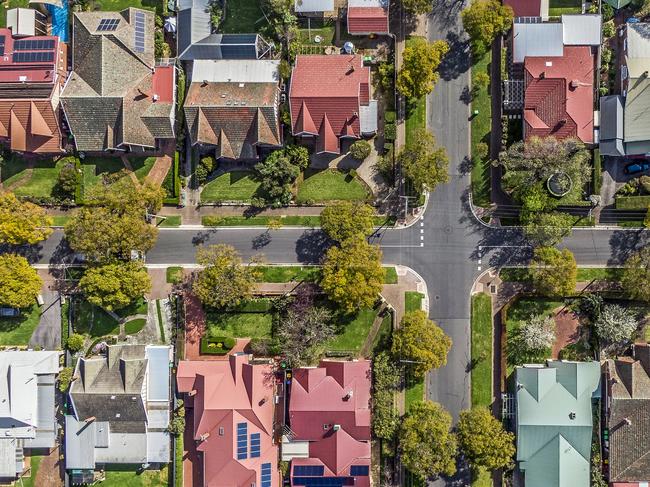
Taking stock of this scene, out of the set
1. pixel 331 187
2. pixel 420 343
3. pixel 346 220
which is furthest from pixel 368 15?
pixel 420 343

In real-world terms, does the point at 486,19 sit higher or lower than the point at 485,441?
higher

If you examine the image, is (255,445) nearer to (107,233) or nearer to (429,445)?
(429,445)

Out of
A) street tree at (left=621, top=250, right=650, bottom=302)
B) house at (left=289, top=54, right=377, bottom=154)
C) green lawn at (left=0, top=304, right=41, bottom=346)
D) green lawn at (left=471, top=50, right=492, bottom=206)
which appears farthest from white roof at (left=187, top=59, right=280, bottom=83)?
street tree at (left=621, top=250, right=650, bottom=302)

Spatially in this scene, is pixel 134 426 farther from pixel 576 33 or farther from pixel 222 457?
pixel 576 33

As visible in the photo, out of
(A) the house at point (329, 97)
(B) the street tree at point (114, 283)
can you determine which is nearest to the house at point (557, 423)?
(A) the house at point (329, 97)

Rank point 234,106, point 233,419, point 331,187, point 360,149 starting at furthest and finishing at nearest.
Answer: point 331,187 < point 360,149 < point 234,106 < point 233,419

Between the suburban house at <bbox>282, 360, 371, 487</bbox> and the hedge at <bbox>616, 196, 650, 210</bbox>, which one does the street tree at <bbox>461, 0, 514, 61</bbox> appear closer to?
the hedge at <bbox>616, 196, 650, 210</bbox>

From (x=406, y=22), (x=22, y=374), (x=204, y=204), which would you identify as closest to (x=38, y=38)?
(x=204, y=204)

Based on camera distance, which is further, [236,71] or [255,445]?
[236,71]
